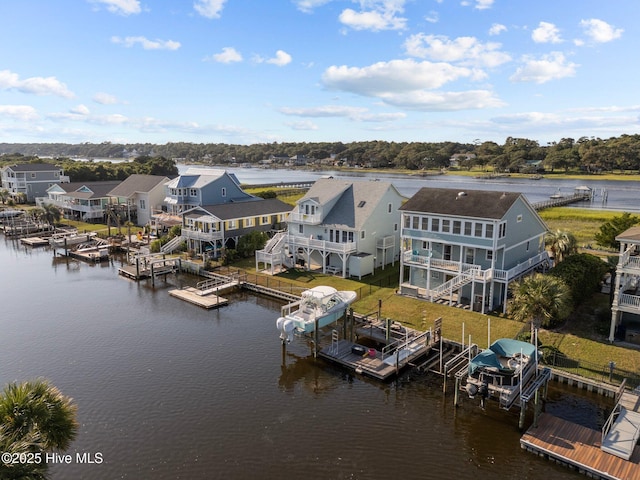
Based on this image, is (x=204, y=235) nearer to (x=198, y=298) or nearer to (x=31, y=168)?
(x=198, y=298)

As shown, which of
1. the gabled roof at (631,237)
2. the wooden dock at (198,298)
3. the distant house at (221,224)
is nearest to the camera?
the gabled roof at (631,237)

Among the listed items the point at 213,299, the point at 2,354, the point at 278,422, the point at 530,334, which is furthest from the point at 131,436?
the point at 530,334

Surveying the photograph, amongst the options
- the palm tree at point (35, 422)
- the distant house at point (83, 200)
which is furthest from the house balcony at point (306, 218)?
the distant house at point (83, 200)

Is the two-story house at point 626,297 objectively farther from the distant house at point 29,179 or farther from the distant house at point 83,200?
the distant house at point 29,179

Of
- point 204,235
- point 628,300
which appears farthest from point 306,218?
point 628,300

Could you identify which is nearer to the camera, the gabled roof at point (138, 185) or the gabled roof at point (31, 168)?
the gabled roof at point (138, 185)

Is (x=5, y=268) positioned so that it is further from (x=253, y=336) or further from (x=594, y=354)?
(x=594, y=354)
